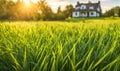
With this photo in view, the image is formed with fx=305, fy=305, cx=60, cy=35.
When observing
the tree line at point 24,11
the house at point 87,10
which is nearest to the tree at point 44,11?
the tree line at point 24,11

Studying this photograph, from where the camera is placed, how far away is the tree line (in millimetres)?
39500

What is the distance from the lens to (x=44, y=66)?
5.54 ft

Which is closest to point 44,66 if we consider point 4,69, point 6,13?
point 4,69

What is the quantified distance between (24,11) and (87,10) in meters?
44.3

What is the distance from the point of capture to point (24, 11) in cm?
4144

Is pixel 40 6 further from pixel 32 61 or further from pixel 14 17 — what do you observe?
pixel 32 61

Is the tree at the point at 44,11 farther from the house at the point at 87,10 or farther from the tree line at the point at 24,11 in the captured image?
the house at the point at 87,10

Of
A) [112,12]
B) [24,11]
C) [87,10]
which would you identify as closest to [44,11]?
[24,11]

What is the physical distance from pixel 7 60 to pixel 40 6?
3962cm

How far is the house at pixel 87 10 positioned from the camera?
83562 mm

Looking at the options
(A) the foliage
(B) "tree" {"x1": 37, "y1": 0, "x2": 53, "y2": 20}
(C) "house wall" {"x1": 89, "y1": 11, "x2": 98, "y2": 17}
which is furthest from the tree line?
(C) "house wall" {"x1": 89, "y1": 11, "x2": 98, "y2": 17}

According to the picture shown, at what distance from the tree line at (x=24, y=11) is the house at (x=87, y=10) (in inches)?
1583

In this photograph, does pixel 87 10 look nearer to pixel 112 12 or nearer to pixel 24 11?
pixel 112 12

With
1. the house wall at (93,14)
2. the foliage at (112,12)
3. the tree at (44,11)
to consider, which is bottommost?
the house wall at (93,14)
